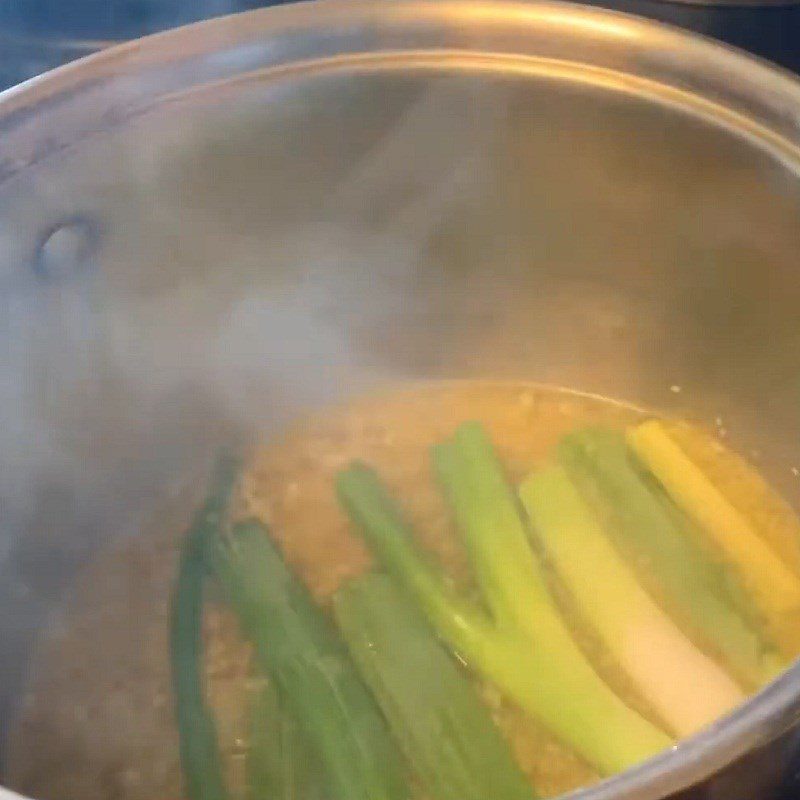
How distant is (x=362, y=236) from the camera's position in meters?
0.92

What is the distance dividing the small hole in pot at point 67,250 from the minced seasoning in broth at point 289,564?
24cm

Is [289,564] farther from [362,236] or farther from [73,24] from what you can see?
Answer: [73,24]

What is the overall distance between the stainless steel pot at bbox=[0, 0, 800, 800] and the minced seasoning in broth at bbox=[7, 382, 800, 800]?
0.02m

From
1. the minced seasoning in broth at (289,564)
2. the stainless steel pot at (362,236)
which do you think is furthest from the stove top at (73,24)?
the minced seasoning in broth at (289,564)

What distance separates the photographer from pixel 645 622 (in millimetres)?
801

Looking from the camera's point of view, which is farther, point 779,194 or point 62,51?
point 62,51

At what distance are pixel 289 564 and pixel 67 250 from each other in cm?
29

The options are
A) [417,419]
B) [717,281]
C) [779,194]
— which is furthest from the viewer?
[417,419]

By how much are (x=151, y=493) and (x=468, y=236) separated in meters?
0.34

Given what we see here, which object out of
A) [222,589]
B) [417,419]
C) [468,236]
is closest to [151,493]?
[222,589]

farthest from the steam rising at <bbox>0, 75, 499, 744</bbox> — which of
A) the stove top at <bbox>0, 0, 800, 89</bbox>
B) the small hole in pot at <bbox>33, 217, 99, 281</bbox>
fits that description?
the stove top at <bbox>0, 0, 800, 89</bbox>

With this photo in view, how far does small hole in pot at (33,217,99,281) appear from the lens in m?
0.80

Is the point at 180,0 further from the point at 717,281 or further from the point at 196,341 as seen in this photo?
the point at 717,281

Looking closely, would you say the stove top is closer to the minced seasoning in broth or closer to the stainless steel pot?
the stainless steel pot
